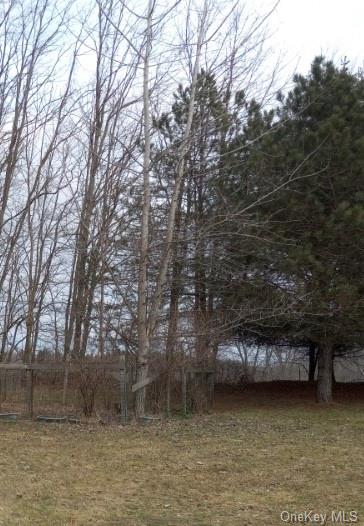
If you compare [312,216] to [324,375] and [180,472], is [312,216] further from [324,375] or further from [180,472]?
[180,472]

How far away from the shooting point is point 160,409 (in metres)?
12.0

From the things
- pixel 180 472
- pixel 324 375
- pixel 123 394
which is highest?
pixel 324 375

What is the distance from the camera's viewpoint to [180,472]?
6.85 metres

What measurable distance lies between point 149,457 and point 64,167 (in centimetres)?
1053

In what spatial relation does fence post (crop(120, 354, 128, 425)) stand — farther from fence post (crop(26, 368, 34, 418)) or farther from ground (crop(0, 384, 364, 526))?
fence post (crop(26, 368, 34, 418))

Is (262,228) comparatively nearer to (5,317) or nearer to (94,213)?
(94,213)

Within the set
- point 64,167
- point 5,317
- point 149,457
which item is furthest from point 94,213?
point 5,317

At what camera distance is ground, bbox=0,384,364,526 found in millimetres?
5168

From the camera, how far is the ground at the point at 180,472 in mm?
5168

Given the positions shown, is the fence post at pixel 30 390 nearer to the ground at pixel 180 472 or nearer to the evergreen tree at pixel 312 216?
the ground at pixel 180 472

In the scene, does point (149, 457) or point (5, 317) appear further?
point (5, 317)

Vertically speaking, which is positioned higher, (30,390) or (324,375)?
(324,375)

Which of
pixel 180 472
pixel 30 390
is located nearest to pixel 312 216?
pixel 30 390

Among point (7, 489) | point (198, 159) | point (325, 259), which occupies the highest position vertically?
point (198, 159)
